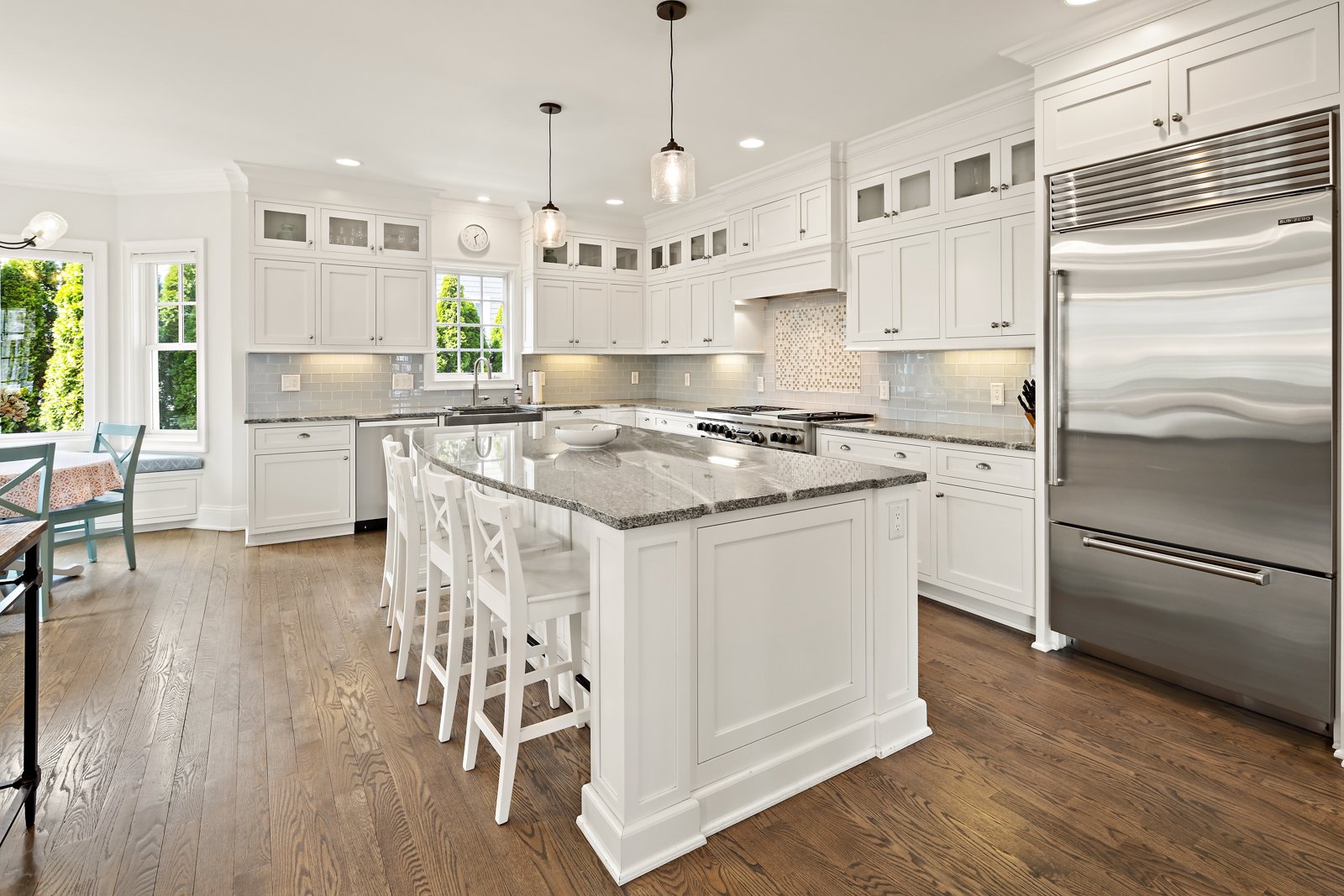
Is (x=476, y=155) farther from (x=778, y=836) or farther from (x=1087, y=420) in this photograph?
(x=778, y=836)

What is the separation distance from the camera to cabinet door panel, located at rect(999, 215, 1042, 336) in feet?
11.5

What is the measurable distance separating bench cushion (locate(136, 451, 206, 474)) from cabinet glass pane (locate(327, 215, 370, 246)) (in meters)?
1.95

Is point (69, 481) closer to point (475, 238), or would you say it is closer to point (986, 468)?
point (475, 238)

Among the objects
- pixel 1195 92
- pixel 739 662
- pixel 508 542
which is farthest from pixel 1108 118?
pixel 508 542

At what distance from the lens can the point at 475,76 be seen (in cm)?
346

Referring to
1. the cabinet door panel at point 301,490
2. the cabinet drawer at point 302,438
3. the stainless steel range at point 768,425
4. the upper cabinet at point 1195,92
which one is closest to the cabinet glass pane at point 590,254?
the stainless steel range at point 768,425

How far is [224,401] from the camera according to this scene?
5.43m

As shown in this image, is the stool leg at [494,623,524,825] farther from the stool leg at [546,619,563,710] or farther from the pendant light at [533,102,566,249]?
the pendant light at [533,102,566,249]

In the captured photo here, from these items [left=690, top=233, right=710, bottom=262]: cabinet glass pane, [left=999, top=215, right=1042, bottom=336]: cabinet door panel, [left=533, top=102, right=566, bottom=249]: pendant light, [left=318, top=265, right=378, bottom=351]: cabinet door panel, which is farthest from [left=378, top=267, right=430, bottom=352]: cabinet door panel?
[left=999, top=215, right=1042, bottom=336]: cabinet door panel

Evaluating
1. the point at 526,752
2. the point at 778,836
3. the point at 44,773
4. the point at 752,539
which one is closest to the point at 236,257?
the point at 44,773

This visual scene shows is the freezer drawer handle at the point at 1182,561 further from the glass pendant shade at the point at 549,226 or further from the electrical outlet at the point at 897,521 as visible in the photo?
the glass pendant shade at the point at 549,226

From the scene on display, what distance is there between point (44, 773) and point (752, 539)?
2.25 m

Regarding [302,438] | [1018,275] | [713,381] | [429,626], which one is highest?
[1018,275]

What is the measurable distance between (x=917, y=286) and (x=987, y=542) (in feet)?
4.95
